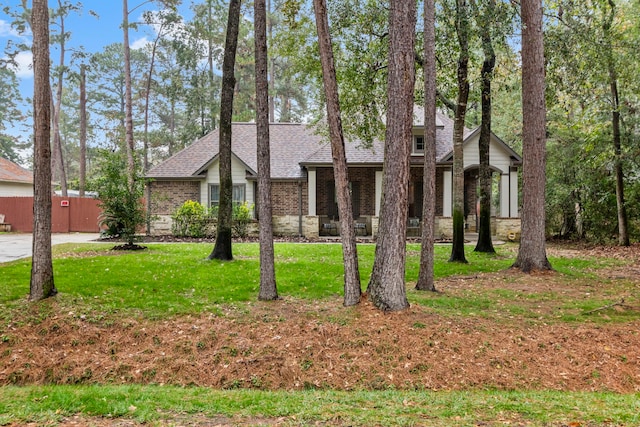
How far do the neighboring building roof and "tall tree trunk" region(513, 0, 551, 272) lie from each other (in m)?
27.8

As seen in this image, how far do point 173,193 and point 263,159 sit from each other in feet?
46.0

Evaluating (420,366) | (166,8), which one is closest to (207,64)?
(166,8)

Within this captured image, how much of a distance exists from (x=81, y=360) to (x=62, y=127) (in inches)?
1666

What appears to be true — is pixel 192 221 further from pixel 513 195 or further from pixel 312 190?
pixel 513 195

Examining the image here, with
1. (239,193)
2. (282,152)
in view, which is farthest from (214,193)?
(282,152)

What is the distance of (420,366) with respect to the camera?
5.28m

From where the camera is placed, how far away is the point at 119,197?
Answer: 42.7 ft

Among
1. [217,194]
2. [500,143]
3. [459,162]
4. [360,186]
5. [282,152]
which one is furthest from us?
[282,152]

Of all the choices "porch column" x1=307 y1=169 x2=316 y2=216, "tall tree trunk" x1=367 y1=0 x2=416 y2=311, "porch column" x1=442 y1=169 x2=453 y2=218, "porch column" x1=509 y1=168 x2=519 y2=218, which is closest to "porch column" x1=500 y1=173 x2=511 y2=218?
"porch column" x1=509 y1=168 x2=519 y2=218

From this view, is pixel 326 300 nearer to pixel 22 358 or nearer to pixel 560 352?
pixel 560 352

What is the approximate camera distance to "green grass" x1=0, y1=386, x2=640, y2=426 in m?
3.64

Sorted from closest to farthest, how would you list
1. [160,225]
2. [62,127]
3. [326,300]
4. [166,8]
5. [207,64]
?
[326,300]
[160,225]
[166,8]
[207,64]
[62,127]

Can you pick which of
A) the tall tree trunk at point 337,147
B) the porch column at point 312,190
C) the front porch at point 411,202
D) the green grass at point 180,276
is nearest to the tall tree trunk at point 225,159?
the green grass at point 180,276

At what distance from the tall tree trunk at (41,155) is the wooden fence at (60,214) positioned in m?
18.2
